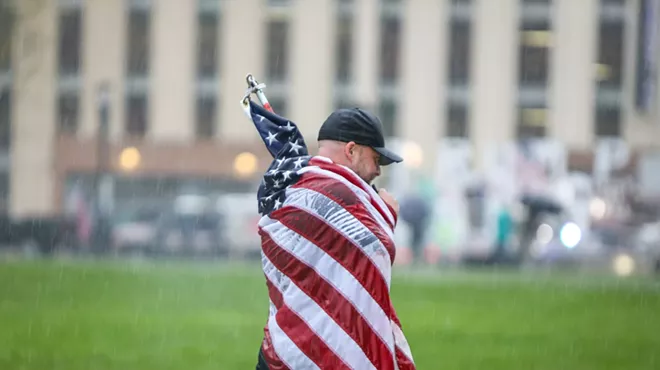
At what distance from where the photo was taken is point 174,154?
58.0 meters

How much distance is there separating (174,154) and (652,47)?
791 inches

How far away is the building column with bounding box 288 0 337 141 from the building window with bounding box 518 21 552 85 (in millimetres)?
8066

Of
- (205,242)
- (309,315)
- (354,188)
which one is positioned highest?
(354,188)

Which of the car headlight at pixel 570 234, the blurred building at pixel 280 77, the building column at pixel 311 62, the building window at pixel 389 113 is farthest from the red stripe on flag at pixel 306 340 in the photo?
the building window at pixel 389 113

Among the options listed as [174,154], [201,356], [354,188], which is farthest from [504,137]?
[354,188]

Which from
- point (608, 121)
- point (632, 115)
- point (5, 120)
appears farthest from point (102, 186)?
point (632, 115)

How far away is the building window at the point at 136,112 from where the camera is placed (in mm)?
59969

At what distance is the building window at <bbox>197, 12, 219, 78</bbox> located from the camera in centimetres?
6066

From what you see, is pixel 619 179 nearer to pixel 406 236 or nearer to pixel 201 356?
Answer: pixel 406 236

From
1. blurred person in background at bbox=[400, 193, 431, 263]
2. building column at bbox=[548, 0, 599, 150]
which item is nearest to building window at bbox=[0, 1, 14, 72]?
blurred person in background at bbox=[400, 193, 431, 263]

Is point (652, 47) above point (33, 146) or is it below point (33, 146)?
above

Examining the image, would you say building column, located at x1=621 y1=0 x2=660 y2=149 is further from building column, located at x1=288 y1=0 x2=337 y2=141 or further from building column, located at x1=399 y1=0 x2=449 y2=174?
building column, located at x1=288 y1=0 x2=337 y2=141

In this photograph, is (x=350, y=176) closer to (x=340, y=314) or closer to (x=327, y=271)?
(x=327, y=271)

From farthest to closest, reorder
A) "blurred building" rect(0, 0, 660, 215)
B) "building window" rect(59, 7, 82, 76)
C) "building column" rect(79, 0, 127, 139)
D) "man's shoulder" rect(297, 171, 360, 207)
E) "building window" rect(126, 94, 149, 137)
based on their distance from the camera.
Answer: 1. "building window" rect(59, 7, 82, 76)
2. "building window" rect(126, 94, 149, 137)
3. "building column" rect(79, 0, 127, 139)
4. "blurred building" rect(0, 0, 660, 215)
5. "man's shoulder" rect(297, 171, 360, 207)
